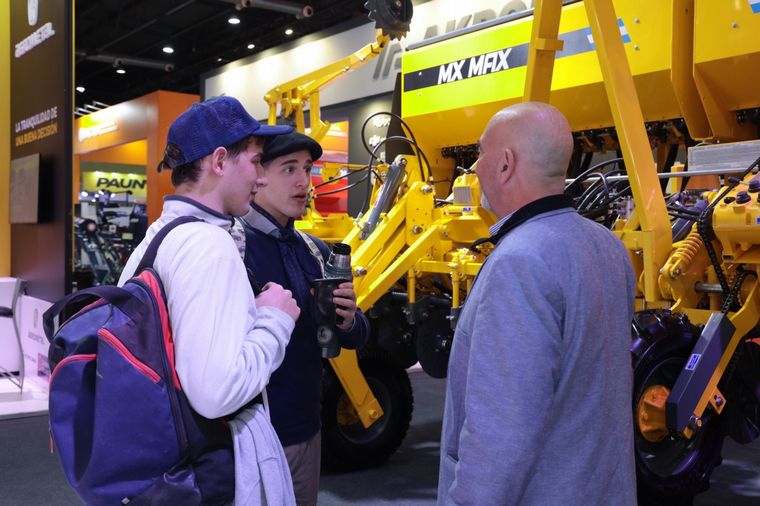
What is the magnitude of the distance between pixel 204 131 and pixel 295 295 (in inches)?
27.2

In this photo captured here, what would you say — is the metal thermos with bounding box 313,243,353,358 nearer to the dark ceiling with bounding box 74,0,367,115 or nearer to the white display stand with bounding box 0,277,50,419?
the white display stand with bounding box 0,277,50,419

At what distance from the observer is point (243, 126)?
5.25 ft

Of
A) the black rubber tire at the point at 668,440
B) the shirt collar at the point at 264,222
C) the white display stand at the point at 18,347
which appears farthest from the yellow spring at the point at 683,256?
the white display stand at the point at 18,347

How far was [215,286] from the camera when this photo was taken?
54.3 inches

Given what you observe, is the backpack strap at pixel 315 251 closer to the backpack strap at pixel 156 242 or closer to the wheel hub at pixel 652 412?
the backpack strap at pixel 156 242

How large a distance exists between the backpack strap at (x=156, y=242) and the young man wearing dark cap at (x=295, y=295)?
0.63m

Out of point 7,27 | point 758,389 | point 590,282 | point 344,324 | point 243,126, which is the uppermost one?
point 7,27

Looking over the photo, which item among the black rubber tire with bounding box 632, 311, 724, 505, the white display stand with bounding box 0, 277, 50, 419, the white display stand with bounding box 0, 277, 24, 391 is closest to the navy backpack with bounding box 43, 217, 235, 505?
the black rubber tire with bounding box 632, 311, 724, 505

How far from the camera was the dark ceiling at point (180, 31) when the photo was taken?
15.6 meters

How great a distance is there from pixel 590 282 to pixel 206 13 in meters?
16.8

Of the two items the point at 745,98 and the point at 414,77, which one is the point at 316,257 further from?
the point at 414,77

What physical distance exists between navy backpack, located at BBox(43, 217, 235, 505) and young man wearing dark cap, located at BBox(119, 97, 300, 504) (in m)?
0.02

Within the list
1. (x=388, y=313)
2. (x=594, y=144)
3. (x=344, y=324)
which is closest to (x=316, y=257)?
(x=344, y=324)

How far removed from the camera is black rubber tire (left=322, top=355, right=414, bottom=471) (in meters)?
4.18
